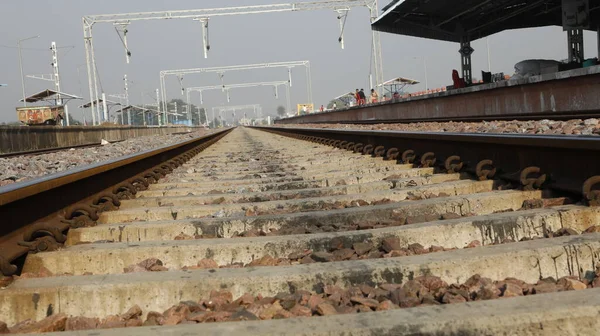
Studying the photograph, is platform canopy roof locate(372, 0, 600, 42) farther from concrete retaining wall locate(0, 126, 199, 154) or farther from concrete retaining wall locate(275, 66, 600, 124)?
concrete retaining wall locate(0, 126, 199, 154)

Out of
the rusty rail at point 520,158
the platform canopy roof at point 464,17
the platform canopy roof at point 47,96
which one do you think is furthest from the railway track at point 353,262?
the platform canopy roof at point 47,96

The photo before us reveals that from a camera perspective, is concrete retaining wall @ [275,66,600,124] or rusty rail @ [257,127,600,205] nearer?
rusty rail @ [257,127,600,205]

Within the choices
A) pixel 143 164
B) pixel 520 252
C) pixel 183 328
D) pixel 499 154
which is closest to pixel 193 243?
pixel 183 328

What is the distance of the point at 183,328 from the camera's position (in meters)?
1.67

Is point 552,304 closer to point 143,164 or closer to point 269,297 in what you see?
point 269,297

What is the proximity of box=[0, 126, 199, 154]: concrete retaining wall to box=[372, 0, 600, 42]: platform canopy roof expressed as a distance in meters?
14.5

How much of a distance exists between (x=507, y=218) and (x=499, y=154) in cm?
157

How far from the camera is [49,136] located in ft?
60.4

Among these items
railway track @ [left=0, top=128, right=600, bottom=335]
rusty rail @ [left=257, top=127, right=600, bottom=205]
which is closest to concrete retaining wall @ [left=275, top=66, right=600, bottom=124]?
rusty rail @ [left=257, top=127, right=600, bottom=205]

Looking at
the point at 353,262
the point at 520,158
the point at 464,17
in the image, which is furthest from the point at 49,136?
the point at 464,17

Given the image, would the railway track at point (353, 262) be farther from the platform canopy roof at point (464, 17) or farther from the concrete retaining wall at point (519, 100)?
the platform canopy roof at point (464, 17)

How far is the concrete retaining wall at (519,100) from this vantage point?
845 cm

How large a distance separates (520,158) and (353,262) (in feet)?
6.99

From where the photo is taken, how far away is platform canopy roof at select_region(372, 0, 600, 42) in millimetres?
22266
